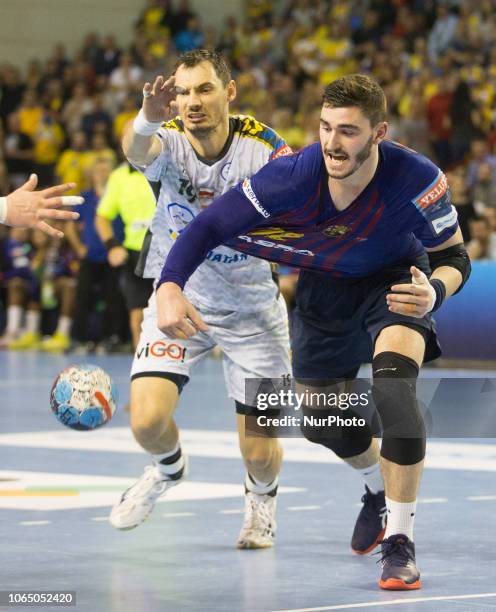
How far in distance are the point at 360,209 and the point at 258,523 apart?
1659 millimetres

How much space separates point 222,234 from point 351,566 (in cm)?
154

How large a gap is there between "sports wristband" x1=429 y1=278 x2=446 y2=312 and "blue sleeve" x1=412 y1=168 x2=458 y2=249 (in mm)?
265

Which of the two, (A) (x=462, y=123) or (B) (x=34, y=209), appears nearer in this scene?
(B) (x=34, y=209)

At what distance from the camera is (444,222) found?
18.9 feet

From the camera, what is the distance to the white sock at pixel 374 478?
655 centimetres

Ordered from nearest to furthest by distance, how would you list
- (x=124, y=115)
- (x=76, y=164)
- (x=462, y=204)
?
(x=462, y=204) → (x=76, y=164) → (x=124, y=115)

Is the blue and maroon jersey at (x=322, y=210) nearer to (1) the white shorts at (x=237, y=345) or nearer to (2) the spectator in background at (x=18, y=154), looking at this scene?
(1) the white shorts at (x=237, y=345)

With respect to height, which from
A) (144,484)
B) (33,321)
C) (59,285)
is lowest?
(33,321)

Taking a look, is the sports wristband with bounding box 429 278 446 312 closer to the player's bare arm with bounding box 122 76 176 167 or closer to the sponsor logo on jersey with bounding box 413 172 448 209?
the sponsor logo on jersey with bounding box 413 172 448 209

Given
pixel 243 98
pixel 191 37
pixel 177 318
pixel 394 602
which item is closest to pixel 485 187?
pixel 243 98

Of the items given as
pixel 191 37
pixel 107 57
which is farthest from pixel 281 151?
pixel 107 57

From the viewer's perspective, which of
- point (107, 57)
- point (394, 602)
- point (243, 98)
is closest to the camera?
point (394, 602)

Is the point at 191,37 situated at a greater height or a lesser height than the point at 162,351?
greater

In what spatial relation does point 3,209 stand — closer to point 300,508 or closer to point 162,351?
point 162,351
